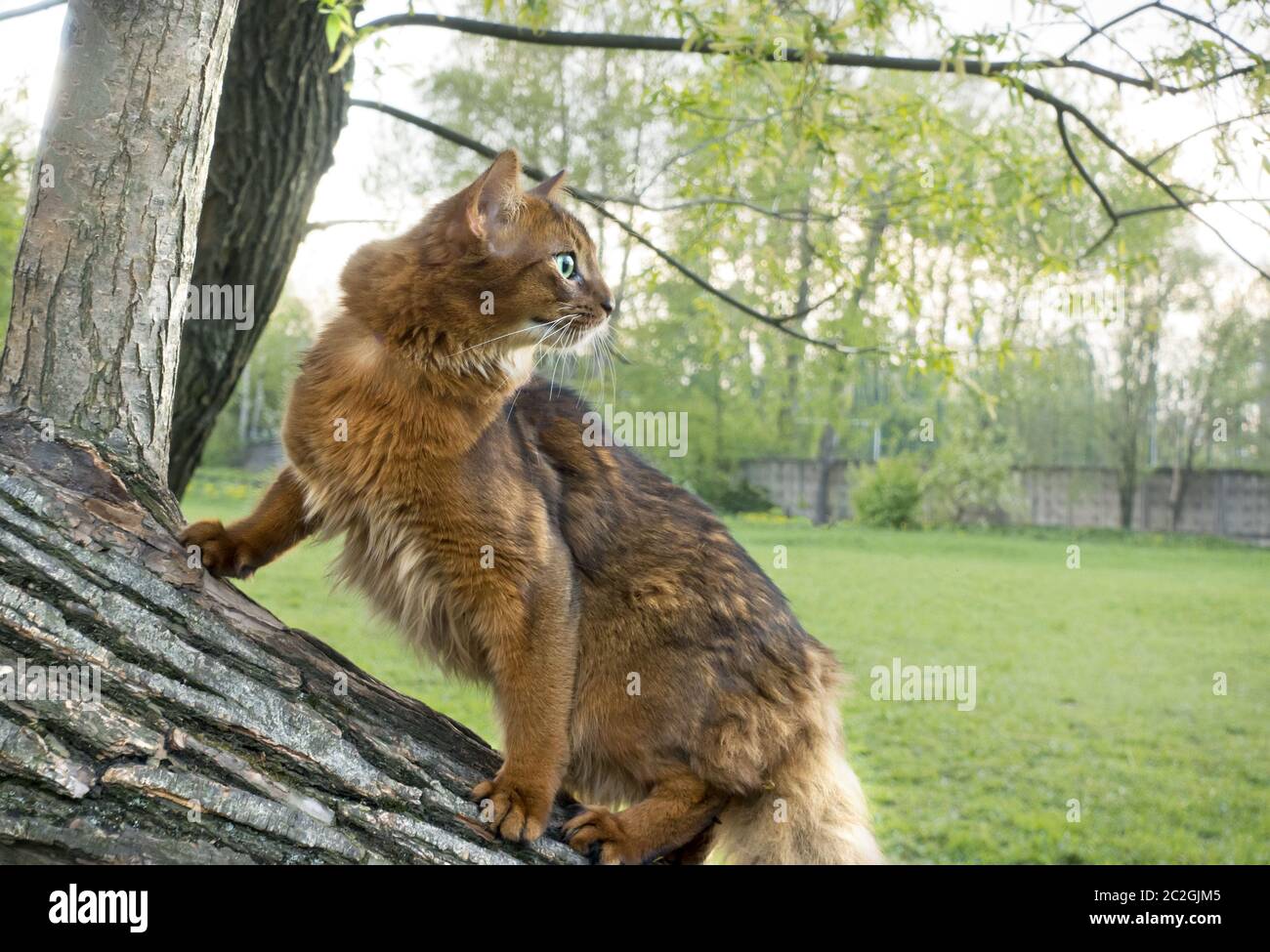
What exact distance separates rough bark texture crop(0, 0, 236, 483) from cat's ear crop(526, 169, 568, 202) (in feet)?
2.96

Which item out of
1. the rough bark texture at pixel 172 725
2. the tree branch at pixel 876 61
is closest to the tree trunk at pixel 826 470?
the tree branch at pixel 876 61

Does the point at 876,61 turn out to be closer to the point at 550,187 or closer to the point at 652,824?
the point at 550,187

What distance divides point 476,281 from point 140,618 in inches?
44.5

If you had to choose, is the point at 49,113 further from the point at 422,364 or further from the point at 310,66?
the point at 310,66

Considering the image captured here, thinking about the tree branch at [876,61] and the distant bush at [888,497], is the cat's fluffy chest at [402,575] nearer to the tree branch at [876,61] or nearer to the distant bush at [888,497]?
the tree branch at [876,61]

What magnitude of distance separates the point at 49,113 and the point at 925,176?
4105mm

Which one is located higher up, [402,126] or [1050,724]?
[402,126]

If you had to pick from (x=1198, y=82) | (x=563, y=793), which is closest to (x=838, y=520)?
(x=1198, y=82)

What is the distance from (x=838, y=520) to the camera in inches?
695

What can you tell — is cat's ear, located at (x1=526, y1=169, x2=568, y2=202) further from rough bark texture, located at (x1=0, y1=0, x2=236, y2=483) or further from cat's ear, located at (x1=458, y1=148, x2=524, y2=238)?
rough bark texture, located at (x1=0, y1=0, x2=236, y2=483)

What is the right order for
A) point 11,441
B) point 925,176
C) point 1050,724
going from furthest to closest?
point 1050,724 → point 925,176 → point 11,441

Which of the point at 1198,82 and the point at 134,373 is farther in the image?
the point at 1198,82

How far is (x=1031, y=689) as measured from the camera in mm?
8961

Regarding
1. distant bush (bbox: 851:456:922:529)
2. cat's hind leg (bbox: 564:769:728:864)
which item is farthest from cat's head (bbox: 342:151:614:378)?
distant bush (bbox: 851:456:922:529)
